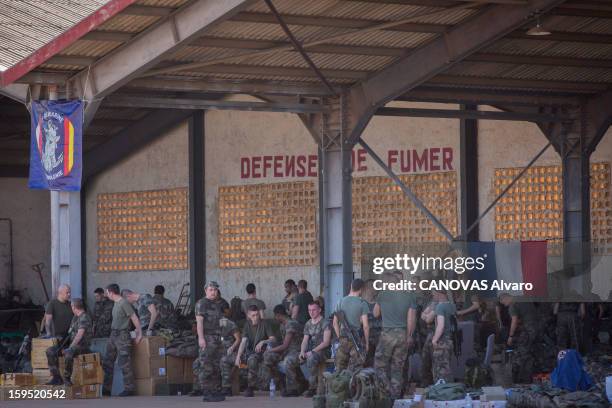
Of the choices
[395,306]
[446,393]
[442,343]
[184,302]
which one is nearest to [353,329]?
[395,306]

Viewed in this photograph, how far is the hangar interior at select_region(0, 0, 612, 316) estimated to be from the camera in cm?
2206

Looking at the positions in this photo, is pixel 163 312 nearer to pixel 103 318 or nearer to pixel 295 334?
pixel 103 318

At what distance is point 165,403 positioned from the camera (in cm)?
2108

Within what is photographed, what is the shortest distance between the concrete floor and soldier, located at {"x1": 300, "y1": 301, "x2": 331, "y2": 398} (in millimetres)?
368

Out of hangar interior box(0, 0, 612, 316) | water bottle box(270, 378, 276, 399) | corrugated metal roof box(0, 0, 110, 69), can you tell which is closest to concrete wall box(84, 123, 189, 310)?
hangar interior box(0, 0, 612, 316)

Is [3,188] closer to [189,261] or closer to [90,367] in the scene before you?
[189,261]

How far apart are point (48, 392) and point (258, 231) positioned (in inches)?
442

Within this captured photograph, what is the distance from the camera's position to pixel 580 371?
17953 mm

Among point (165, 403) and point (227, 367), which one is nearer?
point (165, 403)

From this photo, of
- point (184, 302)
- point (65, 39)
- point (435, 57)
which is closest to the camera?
point (65, 39)

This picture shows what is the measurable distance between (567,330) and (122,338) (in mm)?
7763

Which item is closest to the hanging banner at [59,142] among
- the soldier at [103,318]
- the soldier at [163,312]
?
the soldier at [163,312]

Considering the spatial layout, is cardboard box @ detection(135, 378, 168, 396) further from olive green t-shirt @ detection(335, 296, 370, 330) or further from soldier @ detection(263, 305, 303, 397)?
olive green t-shirt @ detection(335, 296, 370, 330)

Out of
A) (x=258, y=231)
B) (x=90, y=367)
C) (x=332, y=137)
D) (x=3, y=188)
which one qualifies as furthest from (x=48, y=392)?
(x=3, y=188)
